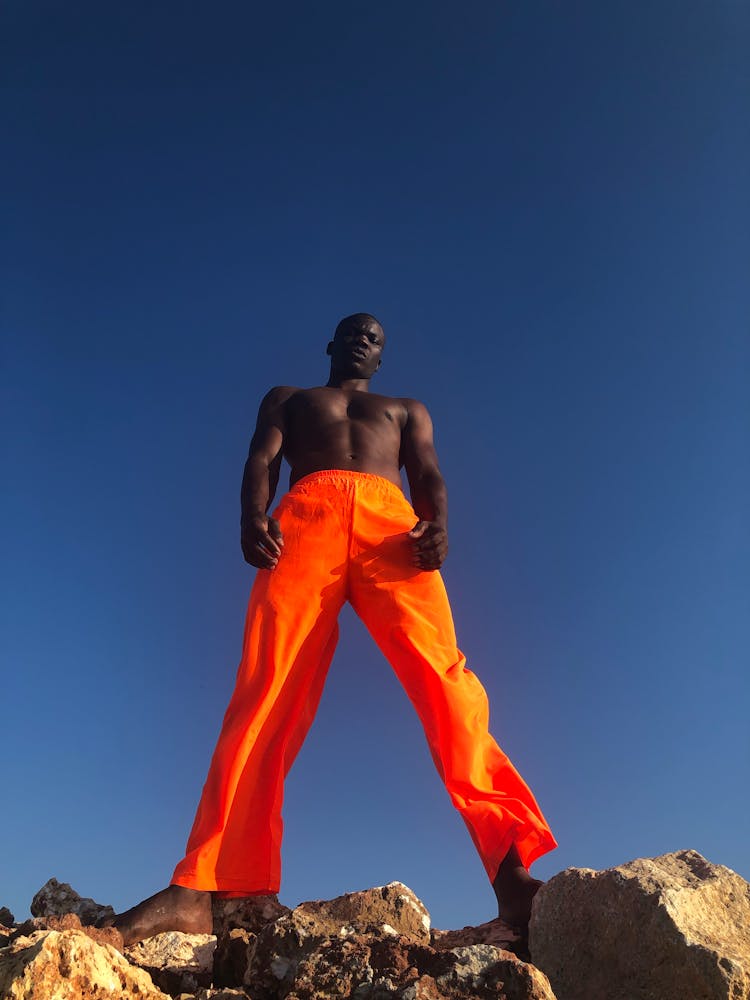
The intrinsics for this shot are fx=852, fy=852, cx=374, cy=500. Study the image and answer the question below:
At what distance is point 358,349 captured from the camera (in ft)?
18.7

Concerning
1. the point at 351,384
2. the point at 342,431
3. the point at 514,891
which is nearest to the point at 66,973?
the point at 514,891

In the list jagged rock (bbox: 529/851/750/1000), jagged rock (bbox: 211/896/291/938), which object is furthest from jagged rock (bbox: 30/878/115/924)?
jagged rock (bbox: 529/851/750/1000)

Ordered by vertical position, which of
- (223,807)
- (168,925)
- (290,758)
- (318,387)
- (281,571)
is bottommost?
(168,925)

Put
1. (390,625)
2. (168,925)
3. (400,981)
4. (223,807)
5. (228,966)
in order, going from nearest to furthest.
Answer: (400,981) → (228,966) → (168,925) → (223,807) → (390,625)

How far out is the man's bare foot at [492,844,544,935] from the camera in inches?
143

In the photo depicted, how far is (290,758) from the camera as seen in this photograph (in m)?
4.53

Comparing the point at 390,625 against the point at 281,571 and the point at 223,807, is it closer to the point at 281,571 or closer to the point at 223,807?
the point at 281,571

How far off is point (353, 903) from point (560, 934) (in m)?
1.29

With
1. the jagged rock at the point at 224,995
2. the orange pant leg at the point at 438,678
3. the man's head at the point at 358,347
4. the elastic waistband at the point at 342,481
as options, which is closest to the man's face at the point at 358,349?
the man's head at the point at 358,347

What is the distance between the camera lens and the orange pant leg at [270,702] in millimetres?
4008

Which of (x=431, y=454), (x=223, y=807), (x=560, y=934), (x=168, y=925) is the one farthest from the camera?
(x=431, y=454)

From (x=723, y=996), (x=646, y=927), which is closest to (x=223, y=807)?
(x=646, y=927)

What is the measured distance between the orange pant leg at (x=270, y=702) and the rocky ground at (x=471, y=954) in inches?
11.3

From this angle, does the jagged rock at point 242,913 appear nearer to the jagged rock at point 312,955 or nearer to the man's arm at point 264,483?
the jagged rock at point 312,955
